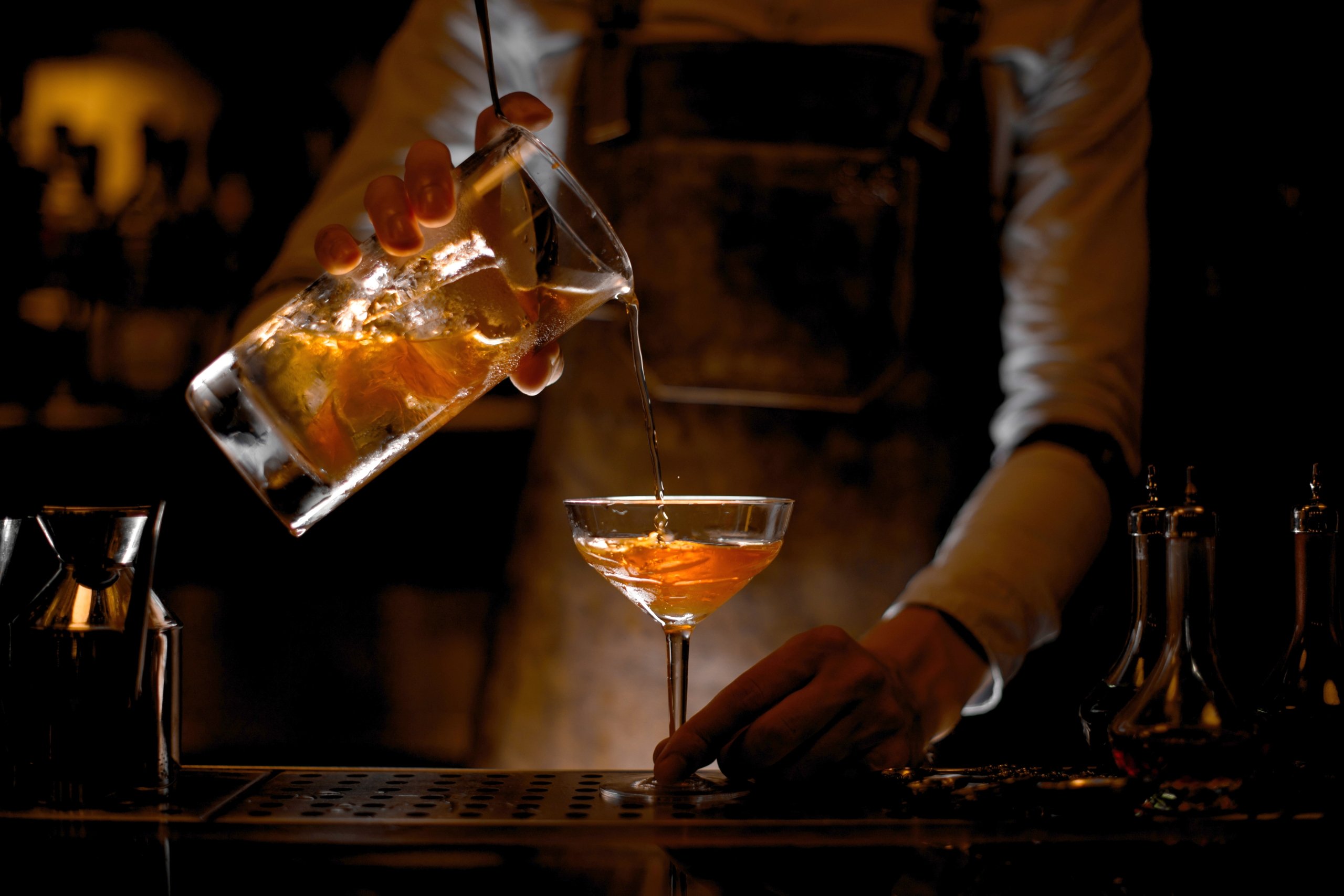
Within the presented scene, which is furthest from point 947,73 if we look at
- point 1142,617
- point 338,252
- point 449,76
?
point 338,252

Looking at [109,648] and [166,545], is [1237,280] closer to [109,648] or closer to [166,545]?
[109,648]

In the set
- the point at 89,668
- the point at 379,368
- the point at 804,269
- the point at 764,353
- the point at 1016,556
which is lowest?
the point at 89,668

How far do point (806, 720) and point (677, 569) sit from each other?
0.18m

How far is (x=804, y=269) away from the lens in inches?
71.7

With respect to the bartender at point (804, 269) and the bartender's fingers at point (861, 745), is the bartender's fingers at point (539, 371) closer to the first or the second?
the bartender's fingers at point (861, 745)

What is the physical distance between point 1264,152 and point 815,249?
98cm

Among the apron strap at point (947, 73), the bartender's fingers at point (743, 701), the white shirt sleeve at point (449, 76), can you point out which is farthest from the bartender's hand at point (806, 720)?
the white shirt sleeve at point (449, 76)

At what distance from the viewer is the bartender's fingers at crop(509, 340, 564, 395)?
1.17 metres

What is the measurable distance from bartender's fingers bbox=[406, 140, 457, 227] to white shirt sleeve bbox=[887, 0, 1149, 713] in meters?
0.83

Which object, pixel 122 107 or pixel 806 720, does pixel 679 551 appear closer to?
pixel 806 720

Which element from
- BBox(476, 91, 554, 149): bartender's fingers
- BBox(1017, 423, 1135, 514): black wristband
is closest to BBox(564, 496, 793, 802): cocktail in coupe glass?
BBox(476, 91, 554, 149): bartender's fingers

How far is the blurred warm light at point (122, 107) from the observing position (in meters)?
2.38

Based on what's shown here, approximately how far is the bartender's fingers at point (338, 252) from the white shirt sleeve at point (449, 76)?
890 millimetres

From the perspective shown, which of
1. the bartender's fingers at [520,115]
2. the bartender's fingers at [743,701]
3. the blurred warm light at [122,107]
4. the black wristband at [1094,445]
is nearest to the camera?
the bartender's fingers at [743,701]
